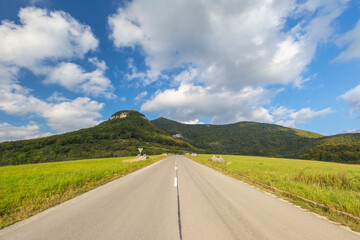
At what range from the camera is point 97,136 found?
112m

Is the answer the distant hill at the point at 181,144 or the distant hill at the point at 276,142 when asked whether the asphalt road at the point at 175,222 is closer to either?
the distant hill at the point at 181,144

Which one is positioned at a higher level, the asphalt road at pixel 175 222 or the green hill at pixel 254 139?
the green hill at pixel 254 139

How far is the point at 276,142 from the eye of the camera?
133500 millimetres

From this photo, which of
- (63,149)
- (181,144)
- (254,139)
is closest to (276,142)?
(254,139)

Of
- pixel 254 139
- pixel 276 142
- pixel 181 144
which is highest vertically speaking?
pixel 254 139

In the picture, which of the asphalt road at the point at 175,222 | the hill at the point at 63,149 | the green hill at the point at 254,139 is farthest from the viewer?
the green hill at the point at 254,139

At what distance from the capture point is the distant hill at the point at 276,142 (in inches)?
2874

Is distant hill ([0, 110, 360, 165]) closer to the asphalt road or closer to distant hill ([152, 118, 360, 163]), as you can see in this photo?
distant hill ([152, 118, 360, 163])

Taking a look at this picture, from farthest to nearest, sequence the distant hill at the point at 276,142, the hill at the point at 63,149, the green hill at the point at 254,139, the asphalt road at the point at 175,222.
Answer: the green hill at the point at 254,139 → the hill at the point at 63,149 → the distant hill at the point at 276,142 → the asphalt road at the point at 175,222

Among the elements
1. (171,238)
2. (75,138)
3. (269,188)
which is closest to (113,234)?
(171,238)

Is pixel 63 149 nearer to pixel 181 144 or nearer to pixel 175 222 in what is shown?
pixel 181 144

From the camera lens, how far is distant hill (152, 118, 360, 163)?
73.0 m

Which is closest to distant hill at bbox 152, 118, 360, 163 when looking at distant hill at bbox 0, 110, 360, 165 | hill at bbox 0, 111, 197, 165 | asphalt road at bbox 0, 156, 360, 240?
distant hill at bbox 0, 110, 360, 165

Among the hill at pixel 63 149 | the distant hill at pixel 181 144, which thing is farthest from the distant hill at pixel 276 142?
the hill at pixel 63 149
